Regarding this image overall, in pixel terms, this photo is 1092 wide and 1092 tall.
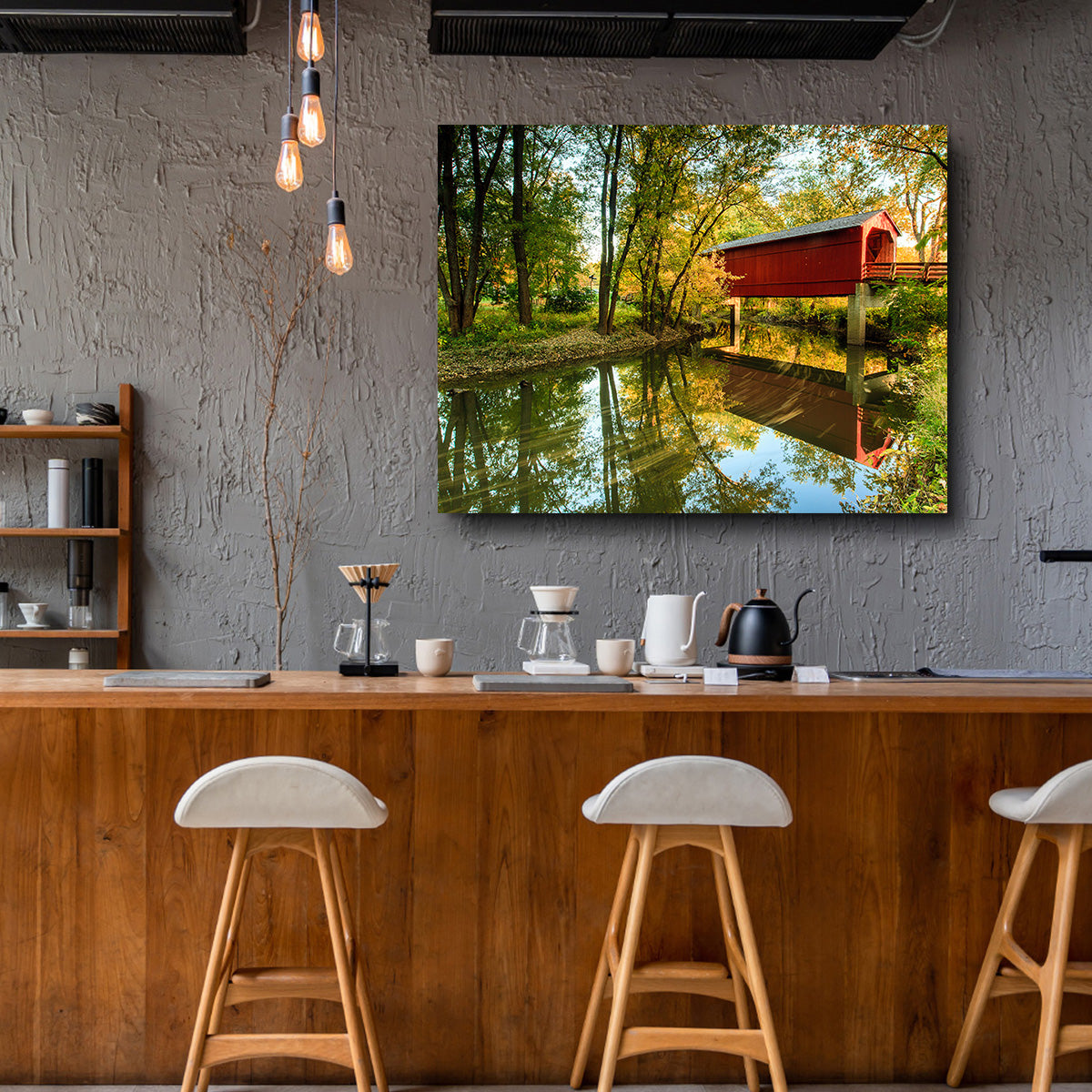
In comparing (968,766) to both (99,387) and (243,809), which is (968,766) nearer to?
(243,809)

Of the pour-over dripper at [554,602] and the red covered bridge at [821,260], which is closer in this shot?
the pour-over dripper at [554,602]

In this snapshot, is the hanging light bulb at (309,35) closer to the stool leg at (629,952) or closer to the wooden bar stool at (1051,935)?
the stool leg at (629,952)

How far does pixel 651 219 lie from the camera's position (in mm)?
3711

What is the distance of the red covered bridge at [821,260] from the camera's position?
12.2 ft

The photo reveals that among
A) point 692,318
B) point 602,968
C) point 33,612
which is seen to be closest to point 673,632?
point 602,968

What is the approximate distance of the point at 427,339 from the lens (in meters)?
3.69

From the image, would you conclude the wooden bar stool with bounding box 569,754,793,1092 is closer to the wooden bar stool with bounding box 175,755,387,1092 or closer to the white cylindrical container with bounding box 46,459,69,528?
the wooden bar stool with bounding box 175,755,387,1092

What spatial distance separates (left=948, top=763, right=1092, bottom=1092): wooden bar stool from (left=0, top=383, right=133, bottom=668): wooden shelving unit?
2817 millimetres

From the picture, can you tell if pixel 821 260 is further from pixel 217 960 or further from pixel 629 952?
pixel 217 960

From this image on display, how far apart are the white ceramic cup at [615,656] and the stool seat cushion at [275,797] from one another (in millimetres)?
833

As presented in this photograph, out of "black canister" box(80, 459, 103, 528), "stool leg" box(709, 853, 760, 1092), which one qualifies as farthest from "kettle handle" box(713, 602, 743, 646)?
"black canister" box(80, 459, 103, 528)

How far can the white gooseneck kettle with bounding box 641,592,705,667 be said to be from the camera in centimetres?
262

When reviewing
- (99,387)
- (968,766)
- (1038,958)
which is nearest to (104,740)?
(99,387)

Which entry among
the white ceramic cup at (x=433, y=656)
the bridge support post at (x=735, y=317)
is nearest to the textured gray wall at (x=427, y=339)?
the bridge support post at (x=735, y=317)
